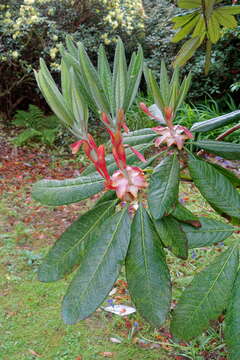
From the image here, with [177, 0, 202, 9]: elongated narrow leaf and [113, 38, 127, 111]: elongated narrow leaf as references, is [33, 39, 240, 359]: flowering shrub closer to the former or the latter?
[113, 38, 127, 111]: elongated narrow leaf

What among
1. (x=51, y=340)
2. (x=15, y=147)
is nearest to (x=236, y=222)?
(x=51, y=340)

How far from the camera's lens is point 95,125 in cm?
466

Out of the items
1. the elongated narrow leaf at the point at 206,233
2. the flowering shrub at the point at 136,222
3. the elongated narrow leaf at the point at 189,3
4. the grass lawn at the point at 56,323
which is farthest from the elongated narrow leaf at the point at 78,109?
the grass lawn at the point at 56,323

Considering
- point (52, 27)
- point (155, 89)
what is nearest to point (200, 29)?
point (155, 89)

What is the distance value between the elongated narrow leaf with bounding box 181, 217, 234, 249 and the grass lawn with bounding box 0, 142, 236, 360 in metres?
1.21

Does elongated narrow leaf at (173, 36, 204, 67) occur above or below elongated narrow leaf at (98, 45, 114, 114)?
above

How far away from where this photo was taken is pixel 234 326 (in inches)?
17.9

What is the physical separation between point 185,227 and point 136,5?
4585 millimetres

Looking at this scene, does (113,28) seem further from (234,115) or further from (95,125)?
(234,115)

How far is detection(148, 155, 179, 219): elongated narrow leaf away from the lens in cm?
45

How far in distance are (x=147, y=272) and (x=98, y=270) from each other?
57 mm

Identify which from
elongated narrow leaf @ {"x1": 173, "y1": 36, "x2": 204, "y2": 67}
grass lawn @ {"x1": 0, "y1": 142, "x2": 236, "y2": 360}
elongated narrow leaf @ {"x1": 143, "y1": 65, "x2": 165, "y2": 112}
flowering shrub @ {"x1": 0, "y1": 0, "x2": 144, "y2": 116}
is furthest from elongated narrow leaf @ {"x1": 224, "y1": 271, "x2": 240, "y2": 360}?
flowering shrub @ {"x1": 0, "y1": 0, "x2": 144, "y2": 116}

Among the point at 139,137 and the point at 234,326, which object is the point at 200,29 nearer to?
the point at 139,137

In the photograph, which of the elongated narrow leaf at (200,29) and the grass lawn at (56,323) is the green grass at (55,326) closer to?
the grass lawn at (56,323)
